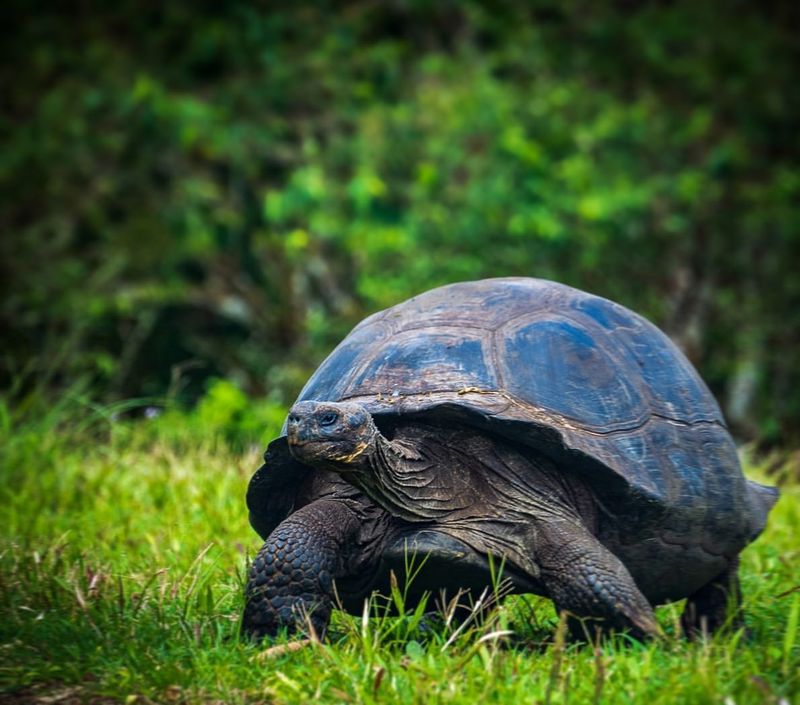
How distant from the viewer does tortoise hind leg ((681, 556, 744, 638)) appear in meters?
3.38

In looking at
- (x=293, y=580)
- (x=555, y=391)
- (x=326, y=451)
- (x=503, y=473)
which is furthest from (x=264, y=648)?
(x=555, y=391)

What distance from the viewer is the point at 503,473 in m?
2.96

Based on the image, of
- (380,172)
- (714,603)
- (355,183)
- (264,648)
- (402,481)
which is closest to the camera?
(264,648)

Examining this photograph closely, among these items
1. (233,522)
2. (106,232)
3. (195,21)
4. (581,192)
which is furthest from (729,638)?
(195,21)

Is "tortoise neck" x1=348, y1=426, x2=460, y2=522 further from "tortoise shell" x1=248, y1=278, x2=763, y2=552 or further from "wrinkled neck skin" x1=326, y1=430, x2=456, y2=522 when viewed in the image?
"tortoise shell" x1=248, y1=278, x2=763, y2=552

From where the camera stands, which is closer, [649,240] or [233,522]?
[233,522]

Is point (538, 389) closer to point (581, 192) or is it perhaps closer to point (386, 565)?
point (386, 565)

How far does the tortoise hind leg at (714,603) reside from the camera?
11.1 ft

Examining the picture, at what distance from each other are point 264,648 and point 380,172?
26.8ft

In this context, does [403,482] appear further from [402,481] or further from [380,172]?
[380,172]

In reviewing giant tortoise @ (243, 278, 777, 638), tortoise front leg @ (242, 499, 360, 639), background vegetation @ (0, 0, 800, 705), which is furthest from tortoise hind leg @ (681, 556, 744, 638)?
background vegetation @ (0, 0, 800, 705)

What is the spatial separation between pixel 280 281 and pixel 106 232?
166cm

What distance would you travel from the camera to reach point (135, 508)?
463 centimetres

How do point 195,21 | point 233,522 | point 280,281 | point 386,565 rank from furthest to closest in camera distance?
1. point 195,21
2. point 280,281
3. point 233,522
4. point 386,565
